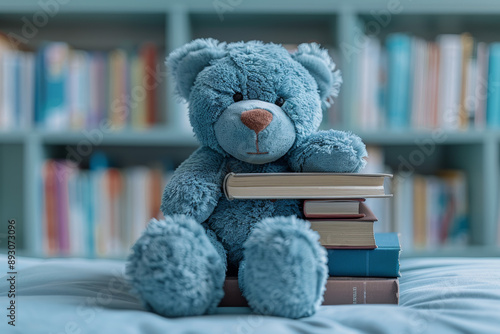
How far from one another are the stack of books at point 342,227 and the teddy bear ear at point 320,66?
181mm

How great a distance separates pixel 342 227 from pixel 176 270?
0.21 metres

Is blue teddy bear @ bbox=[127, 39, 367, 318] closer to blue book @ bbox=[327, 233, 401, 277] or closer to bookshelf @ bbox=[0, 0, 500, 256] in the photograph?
blue book @ bbox=[327, 233, 401, 277]

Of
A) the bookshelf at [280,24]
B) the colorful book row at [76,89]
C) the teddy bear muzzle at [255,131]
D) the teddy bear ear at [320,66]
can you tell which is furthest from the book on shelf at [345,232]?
the colorful book row at [76,89]

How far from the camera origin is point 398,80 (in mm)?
1643

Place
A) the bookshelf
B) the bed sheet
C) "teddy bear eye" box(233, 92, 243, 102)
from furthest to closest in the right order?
the bookshelf
"teddy bear eye" box(233, 92, 243, 102)
the bed sheet

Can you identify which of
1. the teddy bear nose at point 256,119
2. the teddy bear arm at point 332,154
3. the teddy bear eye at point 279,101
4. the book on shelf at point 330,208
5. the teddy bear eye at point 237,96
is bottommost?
the book on shelf at point 330,208

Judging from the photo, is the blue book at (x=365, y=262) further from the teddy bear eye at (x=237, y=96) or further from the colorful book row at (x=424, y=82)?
the colorful book row at (x=424, y=82)

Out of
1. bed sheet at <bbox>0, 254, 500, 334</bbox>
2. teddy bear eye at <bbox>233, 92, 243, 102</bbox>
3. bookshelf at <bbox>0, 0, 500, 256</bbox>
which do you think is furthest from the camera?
bookshelf at <bbox>0, 0, 500, 256</bbox>

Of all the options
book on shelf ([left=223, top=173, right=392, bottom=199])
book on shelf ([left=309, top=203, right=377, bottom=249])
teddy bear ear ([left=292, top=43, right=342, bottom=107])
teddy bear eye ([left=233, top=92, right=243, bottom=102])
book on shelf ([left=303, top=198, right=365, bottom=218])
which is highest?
teddy bear ear ([left=292, top=43, right=342, bottom=107])

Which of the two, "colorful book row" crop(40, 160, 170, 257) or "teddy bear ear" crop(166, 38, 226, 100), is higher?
"teddy bear ear" crop(166, 38, 226, 100)

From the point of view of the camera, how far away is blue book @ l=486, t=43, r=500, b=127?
166 cm

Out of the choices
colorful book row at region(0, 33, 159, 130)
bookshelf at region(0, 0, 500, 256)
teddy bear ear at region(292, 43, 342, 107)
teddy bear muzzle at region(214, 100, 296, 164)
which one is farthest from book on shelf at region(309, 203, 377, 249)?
colorful book row at region(0, 33, 159, 130)

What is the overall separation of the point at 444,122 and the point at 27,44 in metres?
1.48

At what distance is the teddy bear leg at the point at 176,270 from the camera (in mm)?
559
